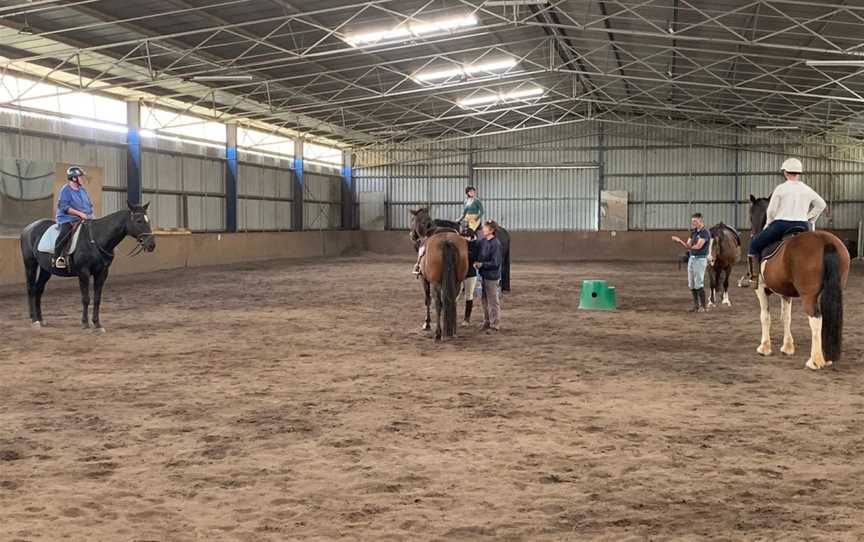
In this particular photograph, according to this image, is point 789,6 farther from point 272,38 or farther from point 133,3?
point 133,3

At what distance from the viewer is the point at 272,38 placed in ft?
68.8

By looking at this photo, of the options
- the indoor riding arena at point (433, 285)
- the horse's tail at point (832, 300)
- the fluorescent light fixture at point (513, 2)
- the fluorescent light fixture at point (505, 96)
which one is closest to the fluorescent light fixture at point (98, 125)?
the indoor riding arena at point (433, 285)

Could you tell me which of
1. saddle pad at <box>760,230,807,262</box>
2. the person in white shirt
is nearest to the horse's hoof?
saddle pad at <box>760,230,807,262</box>

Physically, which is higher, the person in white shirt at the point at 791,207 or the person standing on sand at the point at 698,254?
the person in white shirt at the point at 791,207

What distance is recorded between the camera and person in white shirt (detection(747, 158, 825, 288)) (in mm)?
8578

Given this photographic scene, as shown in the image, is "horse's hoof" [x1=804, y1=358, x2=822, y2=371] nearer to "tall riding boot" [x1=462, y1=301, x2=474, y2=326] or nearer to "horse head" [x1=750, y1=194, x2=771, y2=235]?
"horse head" [x1=750, y1=194, x2=771, y2=235]

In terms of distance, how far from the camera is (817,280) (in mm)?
8086

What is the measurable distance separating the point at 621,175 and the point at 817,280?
30.8 m

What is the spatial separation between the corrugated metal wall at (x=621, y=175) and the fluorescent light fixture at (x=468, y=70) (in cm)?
1216

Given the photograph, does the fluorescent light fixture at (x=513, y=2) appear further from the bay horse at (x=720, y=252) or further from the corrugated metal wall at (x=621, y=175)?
the corrugated metal wall at (x=621, y=175)

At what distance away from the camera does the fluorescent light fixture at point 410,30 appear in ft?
64.5

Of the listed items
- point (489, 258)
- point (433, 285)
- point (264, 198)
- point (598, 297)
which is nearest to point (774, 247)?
point (489, 258)

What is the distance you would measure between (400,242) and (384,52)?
1705cm

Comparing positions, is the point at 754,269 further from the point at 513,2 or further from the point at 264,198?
the point at 264,198
